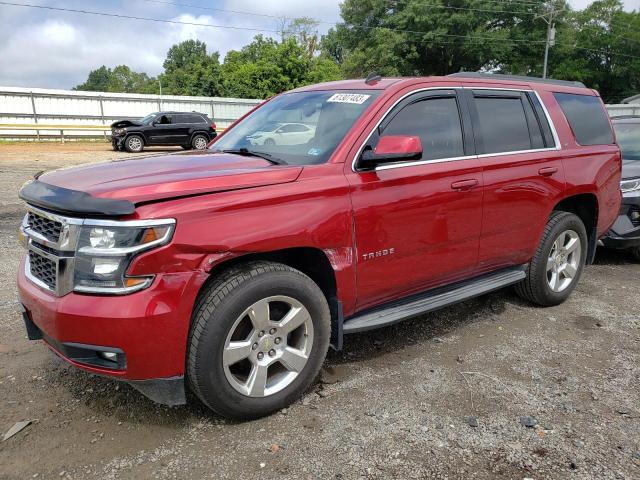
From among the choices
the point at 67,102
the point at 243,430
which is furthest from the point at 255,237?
the point at 67,102

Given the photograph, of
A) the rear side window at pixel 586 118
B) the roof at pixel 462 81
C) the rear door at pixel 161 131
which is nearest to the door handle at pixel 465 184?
the roof at pixel 462 81

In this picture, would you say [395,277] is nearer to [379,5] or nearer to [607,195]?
[607,195]

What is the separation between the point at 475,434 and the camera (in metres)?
2.83

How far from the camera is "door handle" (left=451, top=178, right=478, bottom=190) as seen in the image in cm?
360

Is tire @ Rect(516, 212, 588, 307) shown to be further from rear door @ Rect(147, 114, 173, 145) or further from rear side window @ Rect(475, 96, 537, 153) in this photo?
rear door @ Rect(147, 114, 173, 145)

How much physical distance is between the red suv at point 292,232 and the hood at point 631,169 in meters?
2.20

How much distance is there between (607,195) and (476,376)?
2.55 metres

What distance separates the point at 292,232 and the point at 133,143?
778 inches

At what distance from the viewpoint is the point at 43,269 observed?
2.75m

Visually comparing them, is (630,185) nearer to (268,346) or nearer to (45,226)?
(268,346)

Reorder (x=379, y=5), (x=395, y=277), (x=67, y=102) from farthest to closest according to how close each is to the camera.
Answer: (x=379, y=5), (x=67, y=102), (x=395, y=277)

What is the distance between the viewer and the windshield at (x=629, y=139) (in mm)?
6969

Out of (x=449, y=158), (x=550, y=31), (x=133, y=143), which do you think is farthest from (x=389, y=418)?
(x=550, y=31)

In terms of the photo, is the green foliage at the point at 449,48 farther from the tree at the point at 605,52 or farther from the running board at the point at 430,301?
the running board at the point at 430,301
